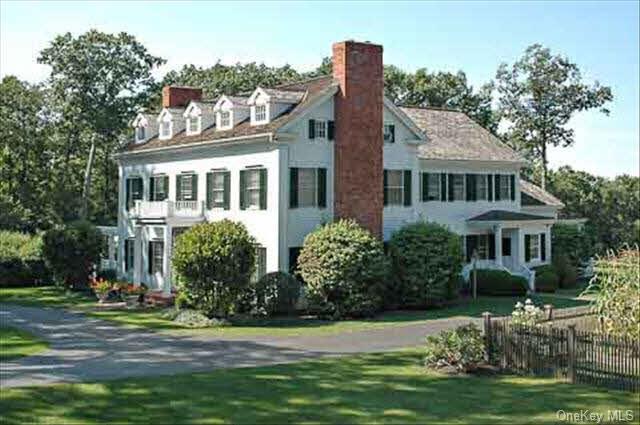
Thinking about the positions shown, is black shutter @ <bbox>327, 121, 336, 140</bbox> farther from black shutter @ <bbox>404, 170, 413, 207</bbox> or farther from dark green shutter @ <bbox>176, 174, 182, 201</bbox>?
dark green shutter @ <bbox>176, 174, 182, 201</bbox>

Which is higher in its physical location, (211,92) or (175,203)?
(211,92)

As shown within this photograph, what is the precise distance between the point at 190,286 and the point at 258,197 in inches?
211

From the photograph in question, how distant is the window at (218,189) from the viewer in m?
34.4

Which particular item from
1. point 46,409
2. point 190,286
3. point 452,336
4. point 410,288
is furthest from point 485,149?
point 46,409

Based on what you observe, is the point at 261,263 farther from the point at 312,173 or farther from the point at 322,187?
the point at 312,173

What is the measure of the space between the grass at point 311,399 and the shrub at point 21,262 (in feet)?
98.9

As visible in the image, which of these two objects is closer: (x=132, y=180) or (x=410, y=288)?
(x=410, y=288)

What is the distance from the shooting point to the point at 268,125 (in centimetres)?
3231

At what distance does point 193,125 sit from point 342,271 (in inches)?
497

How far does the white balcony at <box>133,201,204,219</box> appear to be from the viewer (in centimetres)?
3541

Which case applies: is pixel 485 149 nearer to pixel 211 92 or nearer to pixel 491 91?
pixel 491 91

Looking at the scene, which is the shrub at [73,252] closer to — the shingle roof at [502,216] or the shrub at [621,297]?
the shingle roof at [502,216]

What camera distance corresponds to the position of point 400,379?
58.0ft

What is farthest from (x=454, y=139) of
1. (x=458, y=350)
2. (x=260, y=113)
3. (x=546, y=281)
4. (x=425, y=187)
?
(x=458, y=350)
